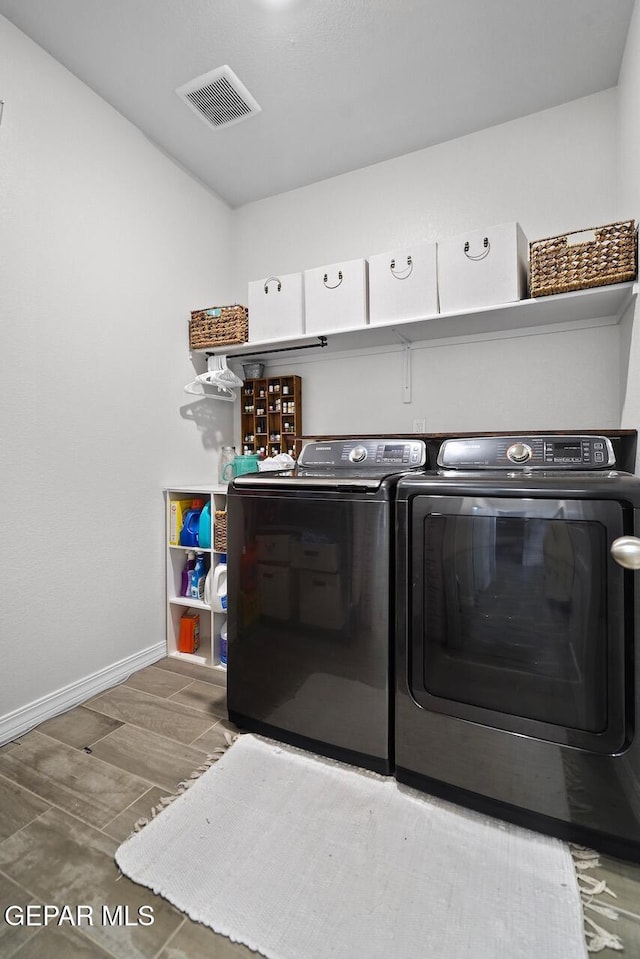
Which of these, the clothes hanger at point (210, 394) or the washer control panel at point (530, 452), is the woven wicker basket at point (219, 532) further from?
the washer control panel at point (530, 452)

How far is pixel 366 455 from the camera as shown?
6.68 ft

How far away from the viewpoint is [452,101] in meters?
2.12

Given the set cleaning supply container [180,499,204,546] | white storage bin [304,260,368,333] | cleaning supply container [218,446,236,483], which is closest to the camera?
white storage bin [304,260,368,333]

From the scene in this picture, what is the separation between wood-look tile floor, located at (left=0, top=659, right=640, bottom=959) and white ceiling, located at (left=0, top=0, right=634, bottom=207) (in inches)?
109

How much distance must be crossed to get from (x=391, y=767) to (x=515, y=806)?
0.39 m

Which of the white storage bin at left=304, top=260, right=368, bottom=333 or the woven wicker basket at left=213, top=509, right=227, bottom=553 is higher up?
the white storage bin at left=304, top=260, right=368, bottom=333

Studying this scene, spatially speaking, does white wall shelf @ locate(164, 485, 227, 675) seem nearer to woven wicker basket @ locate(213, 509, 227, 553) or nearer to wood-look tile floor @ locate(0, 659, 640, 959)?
woven wicker basket @ locate(213, 509, 227, 553)

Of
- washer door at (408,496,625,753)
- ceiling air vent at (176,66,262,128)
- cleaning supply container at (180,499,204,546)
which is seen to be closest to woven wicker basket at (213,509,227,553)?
cleaning supply container at (180,499,204,546)

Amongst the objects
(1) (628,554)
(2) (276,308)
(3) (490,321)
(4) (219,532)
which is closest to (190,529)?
(4) (219,532)

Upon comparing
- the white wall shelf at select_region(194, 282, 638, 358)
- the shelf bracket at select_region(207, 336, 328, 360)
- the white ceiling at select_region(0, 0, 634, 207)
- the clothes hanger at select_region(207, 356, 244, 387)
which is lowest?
the clothes hanger at select_region(207, 356, 244, 387)

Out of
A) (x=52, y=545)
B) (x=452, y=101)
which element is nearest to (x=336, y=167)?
(x=452, y=101)

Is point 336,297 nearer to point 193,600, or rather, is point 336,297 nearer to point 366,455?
point 366,455

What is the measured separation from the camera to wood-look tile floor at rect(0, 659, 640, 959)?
1.01m

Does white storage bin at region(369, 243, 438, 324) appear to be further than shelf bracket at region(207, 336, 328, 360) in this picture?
No
